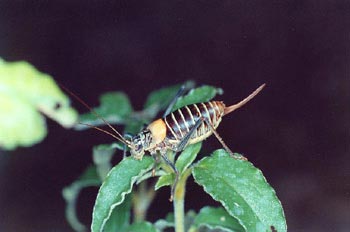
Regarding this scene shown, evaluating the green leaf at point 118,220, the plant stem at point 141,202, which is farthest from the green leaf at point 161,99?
the green leaf at point 118,220

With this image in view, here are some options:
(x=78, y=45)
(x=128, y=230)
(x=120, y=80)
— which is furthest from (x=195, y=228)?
(x=78, y=45)

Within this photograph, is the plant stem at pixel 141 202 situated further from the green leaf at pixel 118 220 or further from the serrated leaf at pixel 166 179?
the serrated leaf at pixel 166 179

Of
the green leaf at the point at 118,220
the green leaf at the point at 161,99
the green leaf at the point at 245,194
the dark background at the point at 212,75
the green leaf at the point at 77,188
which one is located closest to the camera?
the green leaf at the point at 245,194

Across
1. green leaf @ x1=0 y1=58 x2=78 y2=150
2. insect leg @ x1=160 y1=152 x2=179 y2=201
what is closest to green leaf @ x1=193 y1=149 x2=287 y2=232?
insect leg @ x1=160 y1=152 x2=179 y2=201

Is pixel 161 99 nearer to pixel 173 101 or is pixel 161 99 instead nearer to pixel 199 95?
pixel 173 101

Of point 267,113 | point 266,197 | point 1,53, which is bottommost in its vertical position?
point 266,197

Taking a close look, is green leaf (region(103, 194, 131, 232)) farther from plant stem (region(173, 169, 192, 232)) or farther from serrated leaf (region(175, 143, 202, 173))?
serrated leaf (region(175, 143, 202, 173))

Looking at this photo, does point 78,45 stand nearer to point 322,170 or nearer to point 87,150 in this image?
point 87,150

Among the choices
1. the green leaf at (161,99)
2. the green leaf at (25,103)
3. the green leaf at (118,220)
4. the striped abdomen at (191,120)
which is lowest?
the green leaf at (118,220)
